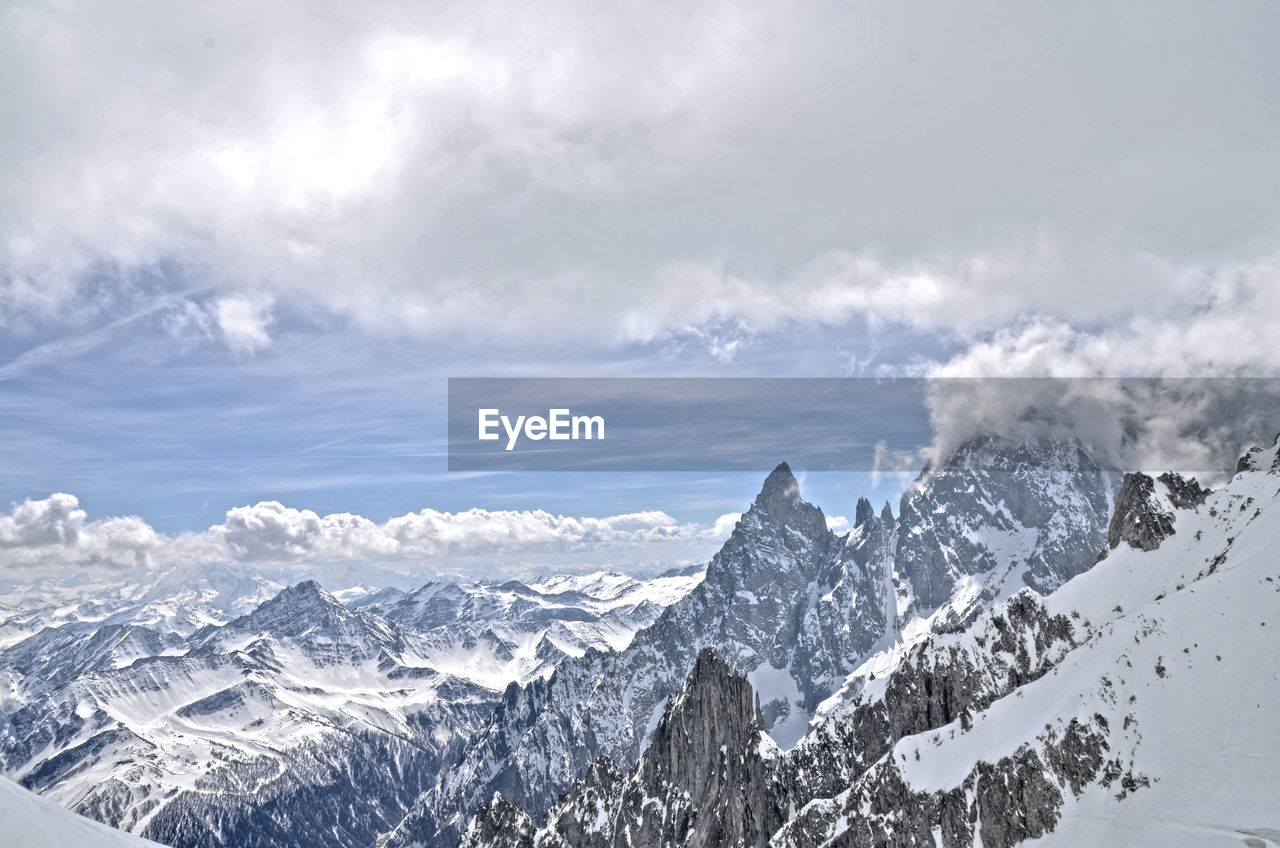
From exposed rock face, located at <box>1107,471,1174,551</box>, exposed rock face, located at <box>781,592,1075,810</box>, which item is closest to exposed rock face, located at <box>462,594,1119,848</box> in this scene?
exposed rock face, located at <box>781,592,1075,810</box>

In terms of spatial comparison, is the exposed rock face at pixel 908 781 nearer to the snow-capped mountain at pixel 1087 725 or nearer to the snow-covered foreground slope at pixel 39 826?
the snow-capped mountain at pixel 1087 725

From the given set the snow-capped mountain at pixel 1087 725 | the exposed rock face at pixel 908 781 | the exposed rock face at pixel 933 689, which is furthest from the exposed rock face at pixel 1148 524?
the exposed rock face at pixel 908 781

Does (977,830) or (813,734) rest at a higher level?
(977,830)

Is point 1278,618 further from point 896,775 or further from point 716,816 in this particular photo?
point 716,816

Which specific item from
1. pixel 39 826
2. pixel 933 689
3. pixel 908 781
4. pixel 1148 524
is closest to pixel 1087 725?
pixel 908 781

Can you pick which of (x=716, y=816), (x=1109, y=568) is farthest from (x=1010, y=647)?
(x=716, y=816)

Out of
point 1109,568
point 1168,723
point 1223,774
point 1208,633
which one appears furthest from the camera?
point 1109,568

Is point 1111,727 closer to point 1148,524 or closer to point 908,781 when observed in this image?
point 908,781
